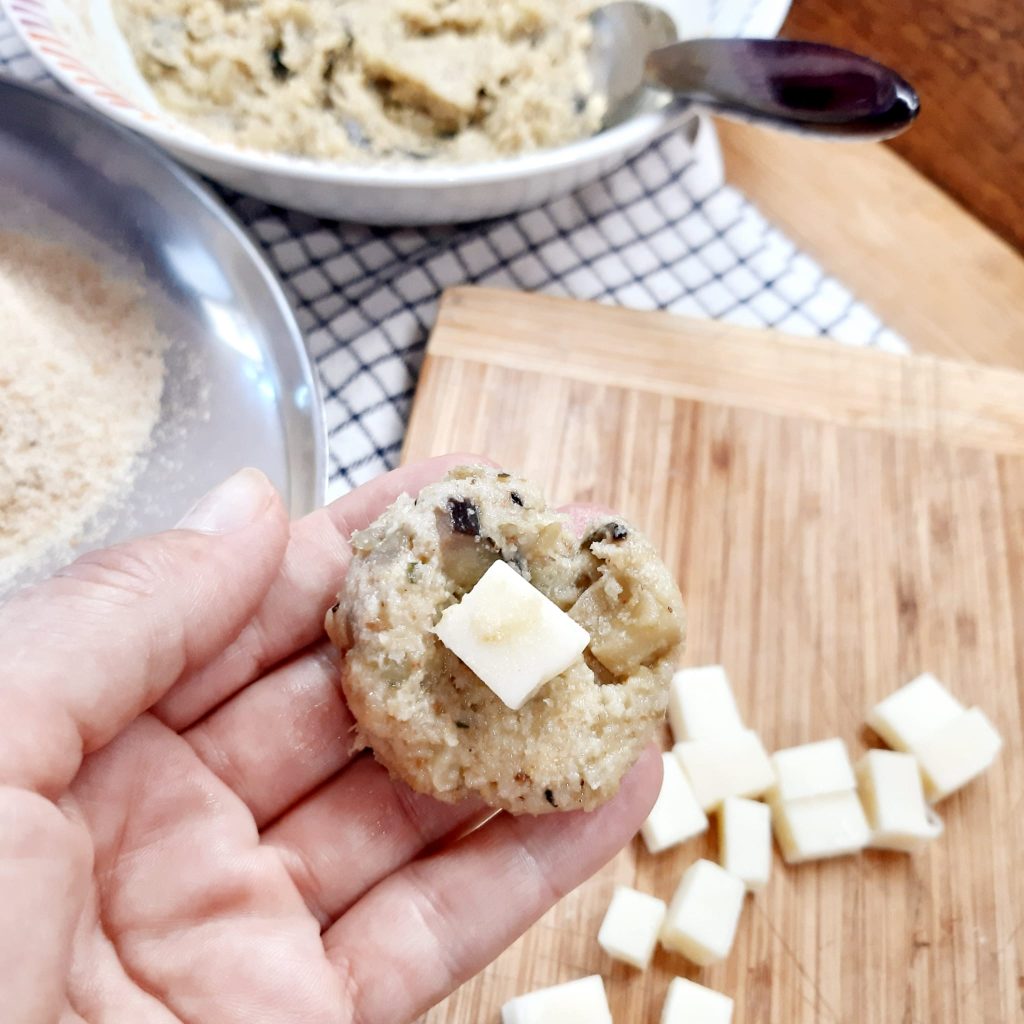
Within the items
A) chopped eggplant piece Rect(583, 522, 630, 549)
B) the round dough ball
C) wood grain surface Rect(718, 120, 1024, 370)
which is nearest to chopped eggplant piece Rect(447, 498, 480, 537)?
the round dough ball

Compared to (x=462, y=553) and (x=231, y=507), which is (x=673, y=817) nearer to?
(x=462, y=553)

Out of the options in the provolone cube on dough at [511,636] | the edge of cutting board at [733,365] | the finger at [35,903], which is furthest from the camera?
the edge of cutting board at [733,365]

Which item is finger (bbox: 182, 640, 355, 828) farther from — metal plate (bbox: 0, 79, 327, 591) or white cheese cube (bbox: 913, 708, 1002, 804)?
white cheese cube (bbox: 913, 708, 1002, 804)

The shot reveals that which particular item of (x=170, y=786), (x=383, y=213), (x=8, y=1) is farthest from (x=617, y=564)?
(x=8, y=1)

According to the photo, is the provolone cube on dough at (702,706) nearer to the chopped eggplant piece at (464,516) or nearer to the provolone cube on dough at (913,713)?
the provolone cube on dough at (913,713)

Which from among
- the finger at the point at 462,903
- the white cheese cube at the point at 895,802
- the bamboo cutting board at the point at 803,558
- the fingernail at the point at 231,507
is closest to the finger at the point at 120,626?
the fingernail at the point at 231,507

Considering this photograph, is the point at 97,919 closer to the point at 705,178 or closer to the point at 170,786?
the point at 170,786
